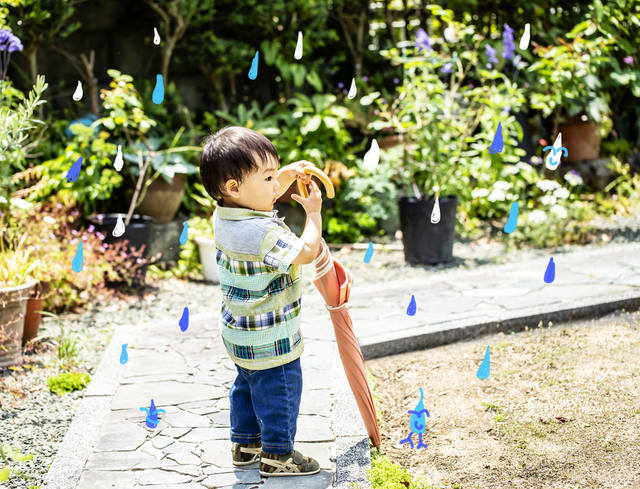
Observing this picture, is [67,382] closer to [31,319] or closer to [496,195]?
[31,319]

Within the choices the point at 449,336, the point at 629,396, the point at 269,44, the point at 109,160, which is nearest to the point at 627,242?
the point at 449,336

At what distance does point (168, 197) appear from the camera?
5582mm

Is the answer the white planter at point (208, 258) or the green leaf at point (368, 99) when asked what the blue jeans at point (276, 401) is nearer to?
the white planter at point (208, 258)

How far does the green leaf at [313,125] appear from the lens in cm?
612

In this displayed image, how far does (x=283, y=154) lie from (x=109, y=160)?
1864 millimetres

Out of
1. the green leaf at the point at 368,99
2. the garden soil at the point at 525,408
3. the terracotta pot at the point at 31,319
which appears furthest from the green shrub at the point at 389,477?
the green leaf at the point at 368,99

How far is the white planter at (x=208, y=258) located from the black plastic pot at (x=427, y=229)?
67.7 inches

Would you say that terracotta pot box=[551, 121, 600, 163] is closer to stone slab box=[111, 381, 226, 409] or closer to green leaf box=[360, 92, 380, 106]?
green leaf box=[360, 92, 380, 106]

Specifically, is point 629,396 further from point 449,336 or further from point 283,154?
point 283,154

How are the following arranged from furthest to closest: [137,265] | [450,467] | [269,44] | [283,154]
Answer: [269,44], [283,154], [137,265], [450,467]

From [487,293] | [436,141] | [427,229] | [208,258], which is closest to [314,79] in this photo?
[436,141]

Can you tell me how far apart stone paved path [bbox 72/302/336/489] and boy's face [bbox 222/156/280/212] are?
1.00 m

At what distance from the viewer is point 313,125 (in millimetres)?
6137

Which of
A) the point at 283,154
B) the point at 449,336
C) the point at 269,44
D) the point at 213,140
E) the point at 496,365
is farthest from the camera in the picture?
the point at 269,44
